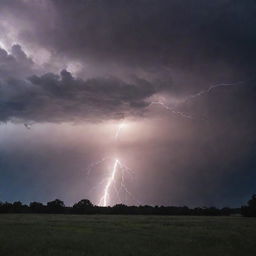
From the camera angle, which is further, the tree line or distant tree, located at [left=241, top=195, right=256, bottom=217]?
the tree line

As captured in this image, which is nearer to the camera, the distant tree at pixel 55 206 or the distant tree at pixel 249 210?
the distant tree at pixel 249 210

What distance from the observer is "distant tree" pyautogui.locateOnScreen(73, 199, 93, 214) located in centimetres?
Result: 10962

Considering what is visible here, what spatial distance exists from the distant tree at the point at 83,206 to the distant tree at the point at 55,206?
3.81 metres

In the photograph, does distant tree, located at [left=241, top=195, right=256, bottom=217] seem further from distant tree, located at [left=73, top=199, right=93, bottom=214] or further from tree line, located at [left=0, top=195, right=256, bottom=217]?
distant tree, located at [left=73, top=199, right=93, bottom=214]

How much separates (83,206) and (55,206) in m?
8.20

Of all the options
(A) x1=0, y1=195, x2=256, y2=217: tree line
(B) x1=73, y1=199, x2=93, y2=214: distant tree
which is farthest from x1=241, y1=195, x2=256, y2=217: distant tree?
(B) x1=73, y1=199, x2=93, y2=214: distant tree

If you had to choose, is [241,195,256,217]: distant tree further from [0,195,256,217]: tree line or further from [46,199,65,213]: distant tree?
[46,199,65,213]: distant tree

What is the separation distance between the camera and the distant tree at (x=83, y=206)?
110m

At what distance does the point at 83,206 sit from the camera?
379 feet

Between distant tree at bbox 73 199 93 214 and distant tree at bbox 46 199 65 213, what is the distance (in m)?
3.81

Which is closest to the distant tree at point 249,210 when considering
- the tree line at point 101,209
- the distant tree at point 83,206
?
the tree line at point 101,209

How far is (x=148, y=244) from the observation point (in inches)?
1047

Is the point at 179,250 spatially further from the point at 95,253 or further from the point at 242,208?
the point at 242,208

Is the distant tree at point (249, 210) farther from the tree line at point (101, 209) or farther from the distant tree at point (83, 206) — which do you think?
the distant tree at point (83, 206)
